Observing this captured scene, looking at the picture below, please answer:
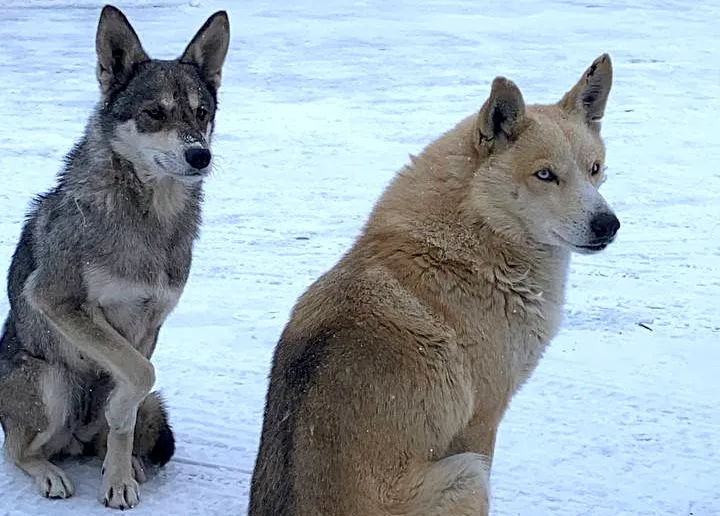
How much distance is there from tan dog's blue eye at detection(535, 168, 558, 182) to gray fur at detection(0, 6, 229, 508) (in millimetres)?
1289

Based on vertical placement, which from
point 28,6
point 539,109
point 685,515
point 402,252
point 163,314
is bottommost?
point 28,6

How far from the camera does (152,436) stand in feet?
14.6

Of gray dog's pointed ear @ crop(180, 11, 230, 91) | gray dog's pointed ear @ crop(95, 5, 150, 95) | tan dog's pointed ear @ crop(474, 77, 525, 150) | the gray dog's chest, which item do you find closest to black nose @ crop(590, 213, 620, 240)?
tan dog's pointed ear @ crop(474, 77, 525, 150)

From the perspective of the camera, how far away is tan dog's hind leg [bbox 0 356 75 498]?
13.9 feet

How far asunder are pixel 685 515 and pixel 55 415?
2.45 m

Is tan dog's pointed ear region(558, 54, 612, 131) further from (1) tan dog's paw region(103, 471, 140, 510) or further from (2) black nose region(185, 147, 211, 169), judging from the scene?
(1) tan dog's paw region(103, 471, 140, 510)

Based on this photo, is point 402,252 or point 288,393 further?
point 402,252

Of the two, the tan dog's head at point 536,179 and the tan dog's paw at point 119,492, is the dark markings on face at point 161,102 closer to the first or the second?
the tan dog's head at point 536,179

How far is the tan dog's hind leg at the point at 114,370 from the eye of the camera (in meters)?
4.06

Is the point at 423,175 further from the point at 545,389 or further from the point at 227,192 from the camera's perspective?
the point at 227,192

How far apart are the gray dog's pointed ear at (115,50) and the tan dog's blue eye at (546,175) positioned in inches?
67.0

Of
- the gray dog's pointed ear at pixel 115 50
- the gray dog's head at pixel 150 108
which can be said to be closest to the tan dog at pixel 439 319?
the gray dog's head at pixel 150 108

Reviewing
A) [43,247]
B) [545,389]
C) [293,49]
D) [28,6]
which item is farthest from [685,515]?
[28,6]

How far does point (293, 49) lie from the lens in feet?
41.4
